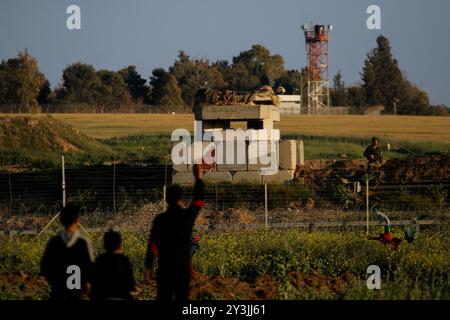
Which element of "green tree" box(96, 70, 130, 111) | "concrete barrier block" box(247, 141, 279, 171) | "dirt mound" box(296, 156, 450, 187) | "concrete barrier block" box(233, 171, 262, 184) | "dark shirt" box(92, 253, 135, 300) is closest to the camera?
"dark shirt" box(92, 253, 135, 300)

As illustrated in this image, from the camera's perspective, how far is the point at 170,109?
76250mm

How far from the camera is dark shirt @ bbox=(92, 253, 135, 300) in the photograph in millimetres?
8828

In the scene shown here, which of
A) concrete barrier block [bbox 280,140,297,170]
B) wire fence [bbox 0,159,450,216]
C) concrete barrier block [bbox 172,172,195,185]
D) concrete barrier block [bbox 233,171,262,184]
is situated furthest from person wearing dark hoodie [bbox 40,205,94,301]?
concrete barrier block [bbox 280,140,297,170]

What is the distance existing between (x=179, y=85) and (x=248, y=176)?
65.8 metres

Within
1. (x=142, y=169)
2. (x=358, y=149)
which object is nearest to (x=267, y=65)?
(x=358, y=149)

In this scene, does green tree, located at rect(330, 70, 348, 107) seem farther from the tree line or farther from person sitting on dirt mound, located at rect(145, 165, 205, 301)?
person sitting on dirt mound, located at rect(145, 165, 205, 301)

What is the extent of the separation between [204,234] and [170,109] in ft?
196

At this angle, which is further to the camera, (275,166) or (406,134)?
(406,134)

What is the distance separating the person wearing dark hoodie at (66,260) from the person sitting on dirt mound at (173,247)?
693 mm

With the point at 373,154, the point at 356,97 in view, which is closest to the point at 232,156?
the point at 373,154

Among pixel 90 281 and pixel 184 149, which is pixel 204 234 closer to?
pixel 184 149

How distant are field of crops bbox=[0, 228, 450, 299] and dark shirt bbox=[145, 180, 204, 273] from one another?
5.49 ft

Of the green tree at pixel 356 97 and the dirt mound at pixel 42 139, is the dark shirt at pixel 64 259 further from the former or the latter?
the green tree at pixel 356 97

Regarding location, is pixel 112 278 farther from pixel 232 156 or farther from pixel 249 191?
pixel 232 156
